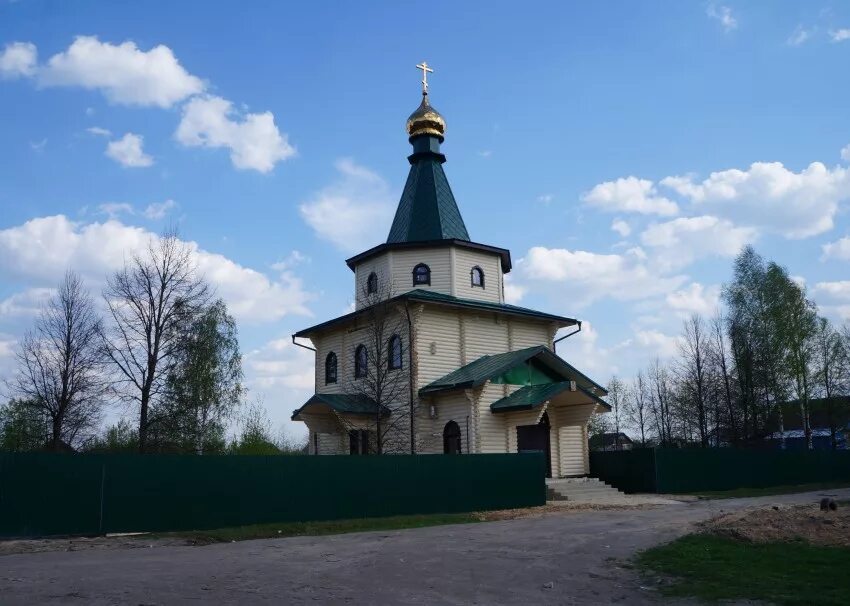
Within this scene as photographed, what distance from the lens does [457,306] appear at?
88.5 ft

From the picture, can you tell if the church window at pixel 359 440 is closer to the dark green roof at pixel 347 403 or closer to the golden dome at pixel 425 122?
the dark green roof at pixel 347 403

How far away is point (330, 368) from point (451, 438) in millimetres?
7584

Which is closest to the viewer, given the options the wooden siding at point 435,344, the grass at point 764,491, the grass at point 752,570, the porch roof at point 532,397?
the grass at point 752,570

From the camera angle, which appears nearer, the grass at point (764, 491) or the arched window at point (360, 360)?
the grass at point (764, 491)

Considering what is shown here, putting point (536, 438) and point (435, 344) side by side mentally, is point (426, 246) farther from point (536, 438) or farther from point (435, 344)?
point (536, 438)

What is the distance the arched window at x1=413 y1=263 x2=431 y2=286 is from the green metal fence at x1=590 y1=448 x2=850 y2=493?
9.25 m

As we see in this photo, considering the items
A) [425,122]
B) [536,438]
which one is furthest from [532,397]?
[425,122]

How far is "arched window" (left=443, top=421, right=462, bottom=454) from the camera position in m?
25.6

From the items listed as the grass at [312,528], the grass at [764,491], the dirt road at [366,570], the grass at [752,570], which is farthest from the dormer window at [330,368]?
the grass at [752,570]

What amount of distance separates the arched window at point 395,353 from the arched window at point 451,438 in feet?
9.94

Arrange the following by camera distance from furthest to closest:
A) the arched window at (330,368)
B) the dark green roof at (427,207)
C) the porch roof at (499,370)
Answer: the arched window at (330,368)
the dark green roof at (427,207)
the porch roof at (499,370)

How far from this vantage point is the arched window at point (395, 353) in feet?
89.6

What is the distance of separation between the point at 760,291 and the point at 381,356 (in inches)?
891

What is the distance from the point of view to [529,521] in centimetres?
1714
